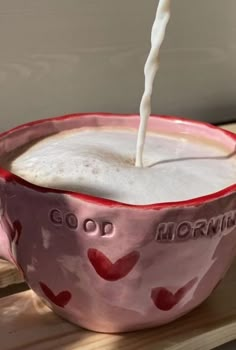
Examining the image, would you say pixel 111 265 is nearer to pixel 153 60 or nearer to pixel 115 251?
pixel 115 251

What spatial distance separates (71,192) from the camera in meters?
0.29

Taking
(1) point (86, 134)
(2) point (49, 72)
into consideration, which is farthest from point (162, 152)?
(2) point (49, 72)

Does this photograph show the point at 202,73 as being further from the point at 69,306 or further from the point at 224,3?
the point at 69,306

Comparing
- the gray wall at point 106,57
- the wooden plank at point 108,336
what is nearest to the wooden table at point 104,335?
the wooden plank at point 108,336

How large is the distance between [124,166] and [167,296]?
2.5 inches

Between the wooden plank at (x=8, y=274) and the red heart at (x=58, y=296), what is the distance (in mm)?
51

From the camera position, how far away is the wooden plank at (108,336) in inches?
12.8

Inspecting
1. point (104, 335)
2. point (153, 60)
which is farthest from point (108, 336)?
point (153, 60)

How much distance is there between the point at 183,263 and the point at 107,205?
0.15 ft

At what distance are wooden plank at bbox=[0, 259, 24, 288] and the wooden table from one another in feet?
0.04

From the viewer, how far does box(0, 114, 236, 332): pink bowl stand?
285 millimetres

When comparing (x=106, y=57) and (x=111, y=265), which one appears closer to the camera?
(x=111, y=265)

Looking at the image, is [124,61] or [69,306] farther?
[124,61]

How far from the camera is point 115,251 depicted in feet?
0.95
